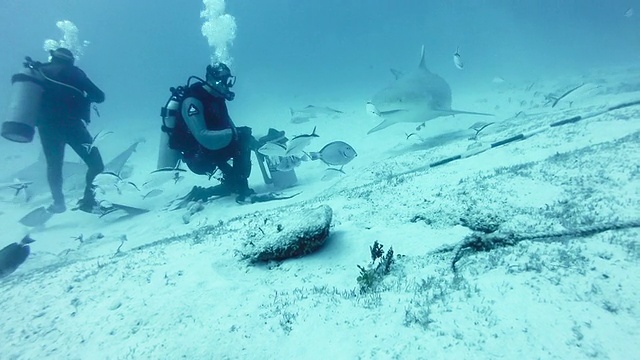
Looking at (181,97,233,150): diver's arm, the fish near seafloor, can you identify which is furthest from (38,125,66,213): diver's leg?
(181,97,233,150): diver's arm

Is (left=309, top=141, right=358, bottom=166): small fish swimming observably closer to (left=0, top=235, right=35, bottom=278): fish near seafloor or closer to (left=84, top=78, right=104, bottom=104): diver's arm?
(left=0, top=235, right=35, bottom=278): fish near seafloor

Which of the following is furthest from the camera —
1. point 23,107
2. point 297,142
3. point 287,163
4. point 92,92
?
point 92,92

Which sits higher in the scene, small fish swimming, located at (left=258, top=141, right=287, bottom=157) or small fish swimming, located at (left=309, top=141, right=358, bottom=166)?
small fish swimming, located at (left=258, top=141, right=287, bottom=157)

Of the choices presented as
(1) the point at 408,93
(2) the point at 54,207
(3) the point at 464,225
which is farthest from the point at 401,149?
(2) the point at 54,207

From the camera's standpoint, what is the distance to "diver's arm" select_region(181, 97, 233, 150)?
763cm

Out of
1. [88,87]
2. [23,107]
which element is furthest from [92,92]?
[23,107]

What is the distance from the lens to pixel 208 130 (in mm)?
7934

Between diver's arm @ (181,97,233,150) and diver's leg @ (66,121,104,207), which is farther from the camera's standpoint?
diver's leg @ (66,121,104,207)

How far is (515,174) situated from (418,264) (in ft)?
9.99

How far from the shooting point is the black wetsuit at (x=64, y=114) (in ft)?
30.5

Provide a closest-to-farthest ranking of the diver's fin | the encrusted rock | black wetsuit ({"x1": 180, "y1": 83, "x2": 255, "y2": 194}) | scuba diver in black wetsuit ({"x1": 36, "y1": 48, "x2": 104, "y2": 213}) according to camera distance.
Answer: the encrusted rock
black wetsuit ({"x1": 180, "y1": 83, "x2": 255, "y2": 194})
scuba diver in black wetsuit ({"x1": 36, "y1": 48, "x2": 104, "y2": 213})
the diver's fin

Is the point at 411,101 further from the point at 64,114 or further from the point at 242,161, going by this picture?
the point at 64,114

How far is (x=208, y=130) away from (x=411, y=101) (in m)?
6.81

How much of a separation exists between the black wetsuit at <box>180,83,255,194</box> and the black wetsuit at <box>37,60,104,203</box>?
151 inches
